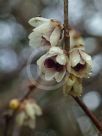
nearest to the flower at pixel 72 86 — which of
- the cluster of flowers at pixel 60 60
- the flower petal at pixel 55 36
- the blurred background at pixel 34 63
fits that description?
the cluster of flowers at pixel 60 60

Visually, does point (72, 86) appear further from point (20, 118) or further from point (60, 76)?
point (20, 118)

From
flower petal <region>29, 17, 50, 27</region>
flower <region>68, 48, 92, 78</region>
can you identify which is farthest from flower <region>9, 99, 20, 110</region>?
flower <region>68, 48, 92, 78</region>

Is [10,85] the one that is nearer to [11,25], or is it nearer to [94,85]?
[11,25]

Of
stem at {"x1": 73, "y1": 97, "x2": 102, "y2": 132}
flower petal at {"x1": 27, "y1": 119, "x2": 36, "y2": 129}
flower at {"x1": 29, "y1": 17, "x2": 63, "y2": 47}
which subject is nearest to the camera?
stem at {"x1": 73, "y1": 97, "x2": 102, "y2": 132}

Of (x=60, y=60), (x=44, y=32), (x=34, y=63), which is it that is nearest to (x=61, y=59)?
(x=60, y=60)

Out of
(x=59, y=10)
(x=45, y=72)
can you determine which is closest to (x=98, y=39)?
(x=59, y=10)

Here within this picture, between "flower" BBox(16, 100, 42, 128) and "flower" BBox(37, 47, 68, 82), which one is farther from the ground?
"flower" BBox(37, 47, 68, 82)

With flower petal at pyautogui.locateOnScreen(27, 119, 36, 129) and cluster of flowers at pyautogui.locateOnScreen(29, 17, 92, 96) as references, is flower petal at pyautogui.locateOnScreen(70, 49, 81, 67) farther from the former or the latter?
flower petal at pyautogui.locateOnScreen(27, 119, 36, 129)
